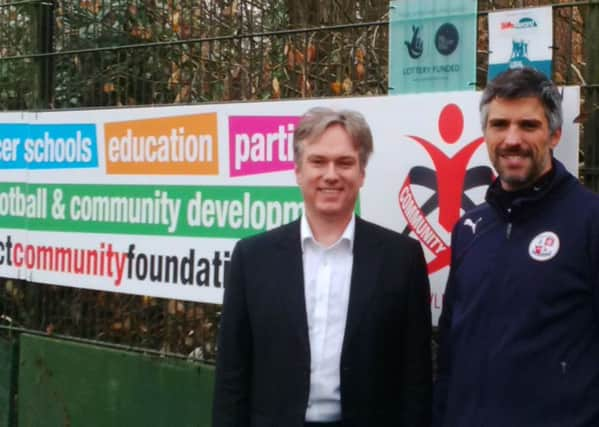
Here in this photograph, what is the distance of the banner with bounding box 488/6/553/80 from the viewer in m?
4.71

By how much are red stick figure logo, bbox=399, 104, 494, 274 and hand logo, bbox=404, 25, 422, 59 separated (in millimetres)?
342

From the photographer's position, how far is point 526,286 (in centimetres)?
375

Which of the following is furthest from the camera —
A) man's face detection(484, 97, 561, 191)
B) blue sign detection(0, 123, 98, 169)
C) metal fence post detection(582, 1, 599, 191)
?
blue sign detection(0, 123, 98, 169)

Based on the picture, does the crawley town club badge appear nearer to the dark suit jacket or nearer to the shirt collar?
the dark suit jacket

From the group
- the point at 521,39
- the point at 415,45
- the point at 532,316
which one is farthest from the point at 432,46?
the point at 532,316

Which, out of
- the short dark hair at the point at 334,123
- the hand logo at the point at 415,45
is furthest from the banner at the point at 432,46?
the short dark hair at the point at 334,123

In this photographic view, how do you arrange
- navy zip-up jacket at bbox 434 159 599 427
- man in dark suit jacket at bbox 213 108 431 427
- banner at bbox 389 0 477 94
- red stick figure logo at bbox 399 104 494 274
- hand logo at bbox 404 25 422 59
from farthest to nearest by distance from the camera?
hand logo at bbox 404 25 422 59 → banner at bbox 389 0 477 94 → red stick figure logo at bbox 399 104 494 274 → man in dark suit jacket at bbox 213 108 431 427 → navy zip-up jacket at bbox 434 159 599 427

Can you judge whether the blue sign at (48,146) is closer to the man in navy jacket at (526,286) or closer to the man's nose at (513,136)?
the man in navy jacket at (526,286)

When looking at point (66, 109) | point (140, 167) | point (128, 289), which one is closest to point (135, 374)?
point (128, 289)

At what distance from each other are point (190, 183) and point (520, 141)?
8.69 ft

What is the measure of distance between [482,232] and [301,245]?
70cm

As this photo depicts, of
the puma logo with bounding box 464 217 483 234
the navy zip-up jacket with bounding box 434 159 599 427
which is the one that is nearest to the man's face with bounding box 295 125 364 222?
the puma logo with bounding box 464 217 483 234

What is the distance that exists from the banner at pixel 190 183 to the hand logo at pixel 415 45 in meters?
0.21

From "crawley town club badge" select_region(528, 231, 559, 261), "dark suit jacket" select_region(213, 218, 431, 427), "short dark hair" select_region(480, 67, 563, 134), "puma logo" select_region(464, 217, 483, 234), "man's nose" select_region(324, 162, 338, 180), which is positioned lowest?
"dark suit jacket" select_region(213, 218, 431, 427)
